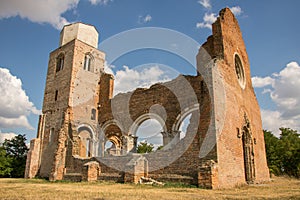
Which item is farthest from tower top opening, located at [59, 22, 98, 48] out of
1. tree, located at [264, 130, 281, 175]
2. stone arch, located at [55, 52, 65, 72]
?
tree, located at [264, 130, 281, 175]

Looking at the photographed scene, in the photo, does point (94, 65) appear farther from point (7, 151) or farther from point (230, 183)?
point (230, 183)

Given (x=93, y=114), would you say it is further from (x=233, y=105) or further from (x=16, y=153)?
(x=233, y=105)

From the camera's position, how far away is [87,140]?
Answer: 19.4 meters

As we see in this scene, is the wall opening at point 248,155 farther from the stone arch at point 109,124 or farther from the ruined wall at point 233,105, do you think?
the stone arch at point 109,124

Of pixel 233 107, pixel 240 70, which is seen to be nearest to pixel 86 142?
pixel 233 107

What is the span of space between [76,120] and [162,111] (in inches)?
252

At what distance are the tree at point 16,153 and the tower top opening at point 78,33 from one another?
10135mm

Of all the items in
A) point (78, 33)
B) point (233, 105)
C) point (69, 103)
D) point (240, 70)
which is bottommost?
point (233, 105)

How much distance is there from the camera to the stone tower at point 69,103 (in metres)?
17.0

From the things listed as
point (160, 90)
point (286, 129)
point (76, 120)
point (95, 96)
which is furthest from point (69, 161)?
point (286, 129)

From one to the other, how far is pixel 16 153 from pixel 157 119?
14689mm

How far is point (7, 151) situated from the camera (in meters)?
22.6

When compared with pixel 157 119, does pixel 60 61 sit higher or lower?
higher

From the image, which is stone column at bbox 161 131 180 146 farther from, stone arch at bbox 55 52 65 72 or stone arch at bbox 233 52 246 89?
stone arch at bbox 55 52 65 72
